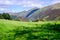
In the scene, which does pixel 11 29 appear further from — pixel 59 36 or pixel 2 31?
pixel 59 36

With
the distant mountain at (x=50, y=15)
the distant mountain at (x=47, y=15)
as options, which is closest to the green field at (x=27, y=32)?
the distant mountain at (x=47, y=15)

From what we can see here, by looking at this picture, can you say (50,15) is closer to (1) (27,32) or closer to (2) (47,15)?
(2) (47,15)

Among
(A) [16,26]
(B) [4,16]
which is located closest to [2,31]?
(A) [16,26]

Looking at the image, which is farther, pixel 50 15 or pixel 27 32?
pixel 50 15

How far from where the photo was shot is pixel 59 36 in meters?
15.1

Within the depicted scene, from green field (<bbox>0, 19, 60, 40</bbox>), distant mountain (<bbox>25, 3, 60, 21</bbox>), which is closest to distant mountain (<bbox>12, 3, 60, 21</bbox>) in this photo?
distant mountain (<bbox>25, 3, 60, 21</bbox>)

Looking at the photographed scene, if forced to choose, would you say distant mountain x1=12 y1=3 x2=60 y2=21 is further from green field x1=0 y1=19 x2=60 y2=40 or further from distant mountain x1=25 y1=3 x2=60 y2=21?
green field x1=0 y1=19 x2=60 y2=40

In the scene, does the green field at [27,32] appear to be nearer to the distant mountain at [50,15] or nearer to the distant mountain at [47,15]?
the distant mountain at [47,15]

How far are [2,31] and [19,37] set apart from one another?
7.02 feet

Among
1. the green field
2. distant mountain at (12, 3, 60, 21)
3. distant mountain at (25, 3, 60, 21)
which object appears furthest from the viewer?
distant mountain at (25, 3, 60, 21)

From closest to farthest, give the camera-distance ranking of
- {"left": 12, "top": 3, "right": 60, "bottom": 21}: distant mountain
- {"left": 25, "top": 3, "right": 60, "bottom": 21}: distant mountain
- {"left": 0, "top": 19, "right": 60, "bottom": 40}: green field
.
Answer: {"left": 0, "top": 19, "right": 60, "bottom": 40}: green field
{"left": 12, "top": 3, "right": 60, "bottom": 21}: distant mountain
{"left": 25, "top": 3, "right": 60, "bottom": 21}: distant mountain

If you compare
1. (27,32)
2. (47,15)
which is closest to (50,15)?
(47,15)

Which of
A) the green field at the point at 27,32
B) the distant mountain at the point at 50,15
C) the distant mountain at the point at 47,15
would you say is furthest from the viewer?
the distant mountain at the point at 50,15

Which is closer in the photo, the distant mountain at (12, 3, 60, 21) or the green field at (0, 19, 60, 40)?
the green field at (0, 19, 60, 40)
